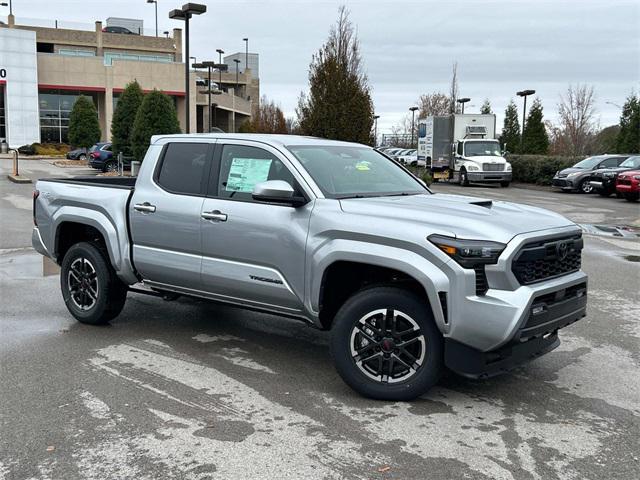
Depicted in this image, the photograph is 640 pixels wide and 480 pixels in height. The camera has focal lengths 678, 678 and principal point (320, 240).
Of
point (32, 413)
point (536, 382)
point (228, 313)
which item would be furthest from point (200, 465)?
point (228, 313)

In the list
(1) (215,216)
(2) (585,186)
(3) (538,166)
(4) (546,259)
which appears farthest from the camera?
(3) (538,166)

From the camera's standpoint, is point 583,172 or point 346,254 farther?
point 583,172

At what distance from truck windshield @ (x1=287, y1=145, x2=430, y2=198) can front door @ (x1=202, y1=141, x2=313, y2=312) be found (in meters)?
0.23

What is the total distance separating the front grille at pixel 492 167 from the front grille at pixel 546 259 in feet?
90.9

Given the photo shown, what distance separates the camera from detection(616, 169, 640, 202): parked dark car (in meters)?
23.7

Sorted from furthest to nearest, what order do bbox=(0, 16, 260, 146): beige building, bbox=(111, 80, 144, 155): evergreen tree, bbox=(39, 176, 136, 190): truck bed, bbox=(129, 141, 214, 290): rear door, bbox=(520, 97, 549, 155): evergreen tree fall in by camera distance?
bbox=(0, 16, 260, 146): beige building → bbox=(520, 97, 549, 155): evergreen tree → bbox=(111, 80, 144, 155): evergreen tree → bbox=(39, 176, 136, 190): truck bed → bbox=(129, 141, 214, 290): rear door

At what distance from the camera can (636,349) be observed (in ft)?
20.5

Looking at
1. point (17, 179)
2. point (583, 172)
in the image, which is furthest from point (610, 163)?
point (17, 179)

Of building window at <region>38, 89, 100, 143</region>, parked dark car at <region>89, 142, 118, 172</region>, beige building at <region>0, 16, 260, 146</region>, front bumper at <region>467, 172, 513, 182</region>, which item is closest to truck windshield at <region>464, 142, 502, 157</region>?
front bumper at <region>467, 172, 513, 182</region>

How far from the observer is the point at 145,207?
6.08m

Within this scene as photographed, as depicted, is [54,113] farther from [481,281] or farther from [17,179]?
[481,281]

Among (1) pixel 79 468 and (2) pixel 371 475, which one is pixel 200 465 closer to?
(1) pixel 79 468

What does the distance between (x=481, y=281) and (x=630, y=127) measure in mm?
38520

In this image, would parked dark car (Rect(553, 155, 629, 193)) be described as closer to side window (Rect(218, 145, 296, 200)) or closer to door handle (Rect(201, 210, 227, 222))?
side window (Rect(218, 145, 296, 200))
